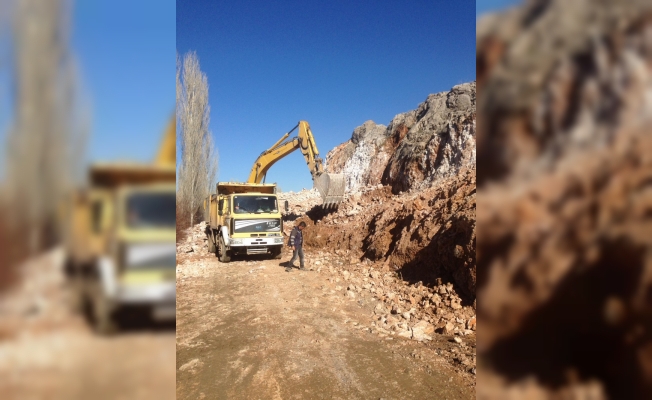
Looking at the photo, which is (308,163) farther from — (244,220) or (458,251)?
(458,251)

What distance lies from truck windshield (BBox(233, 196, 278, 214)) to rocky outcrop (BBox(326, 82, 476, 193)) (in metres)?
5.66

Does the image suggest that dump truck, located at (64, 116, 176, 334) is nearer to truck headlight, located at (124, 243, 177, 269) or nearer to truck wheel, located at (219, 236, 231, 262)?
truck headlight, located at (124, 243, 177, 269)

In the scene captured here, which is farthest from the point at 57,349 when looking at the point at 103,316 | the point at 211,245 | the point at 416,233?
the point at 211,245

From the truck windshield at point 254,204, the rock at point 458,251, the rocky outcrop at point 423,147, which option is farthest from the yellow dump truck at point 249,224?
the rocky outcrop at point 423,147

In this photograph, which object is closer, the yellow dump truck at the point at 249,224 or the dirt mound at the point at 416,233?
the dirt mound at the point at 416,233

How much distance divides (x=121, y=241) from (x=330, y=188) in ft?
40.3

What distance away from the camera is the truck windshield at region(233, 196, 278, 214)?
9641 mm

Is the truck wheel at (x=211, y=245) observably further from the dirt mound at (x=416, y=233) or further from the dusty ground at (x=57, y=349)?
the dusty ground at (x=57, y=349)

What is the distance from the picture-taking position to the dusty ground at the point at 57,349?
29.2 inches

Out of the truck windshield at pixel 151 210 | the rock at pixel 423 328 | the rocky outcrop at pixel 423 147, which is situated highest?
the rocky outcrop at pixel 423 147

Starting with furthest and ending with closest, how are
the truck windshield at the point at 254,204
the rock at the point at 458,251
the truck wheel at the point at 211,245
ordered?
the truck wheel at the point at 211,245, the truck windshield at the point at 254,204, the rock at the point at 458,251

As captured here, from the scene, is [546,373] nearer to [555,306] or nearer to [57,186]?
[555,306]

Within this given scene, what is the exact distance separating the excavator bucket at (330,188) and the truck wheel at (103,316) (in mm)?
12180

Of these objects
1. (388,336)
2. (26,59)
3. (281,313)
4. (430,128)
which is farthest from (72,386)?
(430,128)
